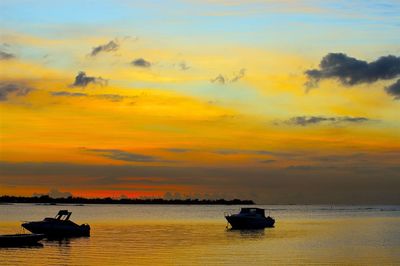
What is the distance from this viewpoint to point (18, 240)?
62.6 meters

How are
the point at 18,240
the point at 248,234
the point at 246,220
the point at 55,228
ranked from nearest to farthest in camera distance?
1. the point at 18,240
2. the point at 55,228
3. the point at 248,234
4. the point at 246,220

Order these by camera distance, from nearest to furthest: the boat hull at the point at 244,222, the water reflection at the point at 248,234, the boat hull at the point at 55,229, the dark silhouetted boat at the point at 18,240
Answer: the dark silhouetted boat at the point at 18,240
the boat hull at the point at 55,229
the water reflection at the point at 248,234
the boat hull at the point at 244,222

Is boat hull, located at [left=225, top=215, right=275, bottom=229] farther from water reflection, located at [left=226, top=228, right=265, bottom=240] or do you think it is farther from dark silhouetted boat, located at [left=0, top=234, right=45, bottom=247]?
dark silhouetted boat, located at [left=0, top=234, right=45, bottom=247]

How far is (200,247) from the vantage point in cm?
6744

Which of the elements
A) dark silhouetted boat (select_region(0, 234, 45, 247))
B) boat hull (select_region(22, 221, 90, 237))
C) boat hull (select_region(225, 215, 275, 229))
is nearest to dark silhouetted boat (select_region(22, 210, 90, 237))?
boat hull (select_region(22, 221, 90, 237))

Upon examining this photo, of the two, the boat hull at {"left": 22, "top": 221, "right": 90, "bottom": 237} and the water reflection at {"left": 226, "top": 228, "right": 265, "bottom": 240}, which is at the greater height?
the boat hull at {"left": 22, "top": 221, "right": 90, "bottom": 237}

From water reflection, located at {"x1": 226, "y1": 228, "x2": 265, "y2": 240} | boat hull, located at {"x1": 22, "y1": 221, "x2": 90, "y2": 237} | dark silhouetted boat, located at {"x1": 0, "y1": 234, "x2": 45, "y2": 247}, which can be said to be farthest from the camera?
water reflection, located at {"x1": 226, "y1": 228, "x2": 265, "y2": 240}

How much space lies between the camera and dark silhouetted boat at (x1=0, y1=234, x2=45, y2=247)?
202 ft

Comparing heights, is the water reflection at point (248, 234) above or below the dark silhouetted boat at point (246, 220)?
below

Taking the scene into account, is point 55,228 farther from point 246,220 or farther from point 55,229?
point 246,220

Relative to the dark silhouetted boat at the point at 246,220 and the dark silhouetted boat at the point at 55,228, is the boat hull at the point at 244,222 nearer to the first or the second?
the dark silhouetted boat at the point at 246,220

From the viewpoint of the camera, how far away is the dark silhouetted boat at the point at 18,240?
6159 cm

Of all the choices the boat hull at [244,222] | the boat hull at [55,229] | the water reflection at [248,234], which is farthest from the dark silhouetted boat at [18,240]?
the boat hull at [244,222]

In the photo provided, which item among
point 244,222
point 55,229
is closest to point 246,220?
point 244,222
